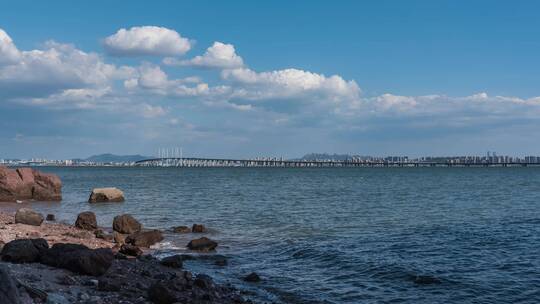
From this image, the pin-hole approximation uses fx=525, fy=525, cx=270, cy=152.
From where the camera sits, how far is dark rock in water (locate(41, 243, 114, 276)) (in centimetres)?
1646

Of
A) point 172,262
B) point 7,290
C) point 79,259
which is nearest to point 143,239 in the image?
point 172,262

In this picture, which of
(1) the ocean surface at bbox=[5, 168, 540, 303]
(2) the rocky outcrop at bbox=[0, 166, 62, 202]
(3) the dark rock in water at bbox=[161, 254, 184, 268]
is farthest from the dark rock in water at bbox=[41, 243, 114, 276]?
(2) the rocky outcrop at bbox=[0, 166, 62, 202]

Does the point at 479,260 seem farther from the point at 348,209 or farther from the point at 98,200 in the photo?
the point at 98,200

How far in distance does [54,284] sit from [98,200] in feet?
144

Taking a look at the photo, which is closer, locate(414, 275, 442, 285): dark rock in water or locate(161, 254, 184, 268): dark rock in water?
locate(414, 275, 442, 285): dark rock in water

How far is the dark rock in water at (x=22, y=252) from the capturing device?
1706 cm

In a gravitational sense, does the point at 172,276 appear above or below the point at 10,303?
below

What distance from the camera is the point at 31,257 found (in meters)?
17.3

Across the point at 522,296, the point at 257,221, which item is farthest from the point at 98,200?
the point at 522,296

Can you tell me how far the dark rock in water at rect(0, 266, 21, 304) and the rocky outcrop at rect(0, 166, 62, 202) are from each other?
50.1m

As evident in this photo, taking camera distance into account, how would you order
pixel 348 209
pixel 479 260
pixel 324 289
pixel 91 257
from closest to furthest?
1. pixel 91 257
2. pixel 324 289
3. pixel 479 260
4. pixel 348 209

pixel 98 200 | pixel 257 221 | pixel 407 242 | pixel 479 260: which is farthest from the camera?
pixel 98 200

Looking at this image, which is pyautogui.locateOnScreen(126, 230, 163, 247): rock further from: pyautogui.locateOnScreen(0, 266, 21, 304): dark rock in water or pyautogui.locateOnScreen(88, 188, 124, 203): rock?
pyautogui.locateOnScreen(88, 188, 124, 203): rock

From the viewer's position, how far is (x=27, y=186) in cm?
5688
